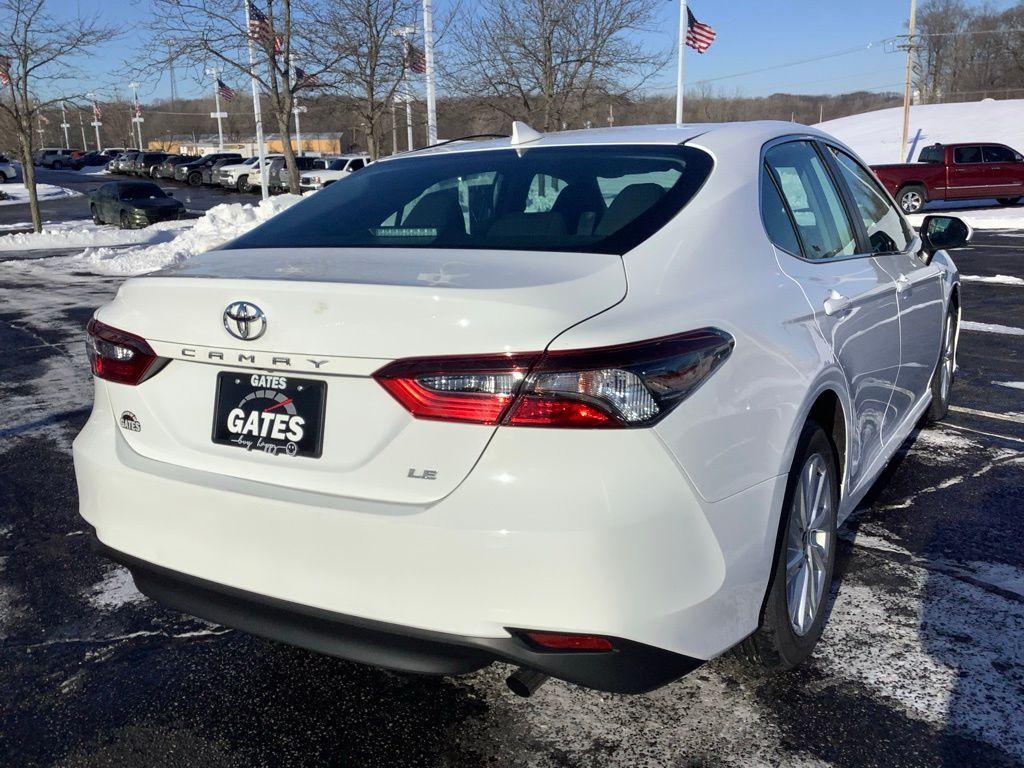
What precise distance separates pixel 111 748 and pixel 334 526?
3.49 ft

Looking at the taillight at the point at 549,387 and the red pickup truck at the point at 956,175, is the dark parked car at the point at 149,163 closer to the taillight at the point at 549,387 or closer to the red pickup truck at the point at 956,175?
the red pickup truck at the point at 956,175

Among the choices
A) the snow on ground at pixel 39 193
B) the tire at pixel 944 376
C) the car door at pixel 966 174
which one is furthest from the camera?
the snow on ground at pixel 39 193

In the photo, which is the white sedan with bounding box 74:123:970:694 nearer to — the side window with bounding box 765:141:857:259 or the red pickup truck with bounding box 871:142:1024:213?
the side window with bounding box 765:141:857:259

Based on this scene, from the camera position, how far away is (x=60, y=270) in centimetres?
1538

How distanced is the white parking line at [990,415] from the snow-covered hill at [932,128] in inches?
1726

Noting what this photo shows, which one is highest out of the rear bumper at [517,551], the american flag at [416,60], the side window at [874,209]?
the american flag at [416,60]

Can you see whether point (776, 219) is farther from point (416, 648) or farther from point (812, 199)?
point (416, 648)

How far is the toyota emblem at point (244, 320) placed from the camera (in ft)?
6.86

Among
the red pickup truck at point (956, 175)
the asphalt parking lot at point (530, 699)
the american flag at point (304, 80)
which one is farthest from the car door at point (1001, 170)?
the asphalt parking lot at point (530, 699)

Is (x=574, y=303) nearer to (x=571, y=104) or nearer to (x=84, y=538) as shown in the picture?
(x=84, y=538)

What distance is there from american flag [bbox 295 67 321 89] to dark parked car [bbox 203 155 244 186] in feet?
82.3

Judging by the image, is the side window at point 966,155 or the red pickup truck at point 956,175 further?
the side window at point 966,155

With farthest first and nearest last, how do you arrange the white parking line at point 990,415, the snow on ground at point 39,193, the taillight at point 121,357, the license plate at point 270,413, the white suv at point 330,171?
the snow on ground at point 39,193 → the white suv at point 330,171 → the white parking line at point 990,415 → the taillight at point 121,357 → the license plate at point 270,413

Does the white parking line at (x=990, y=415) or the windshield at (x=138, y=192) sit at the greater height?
the windshield at (x=138, y=192)
